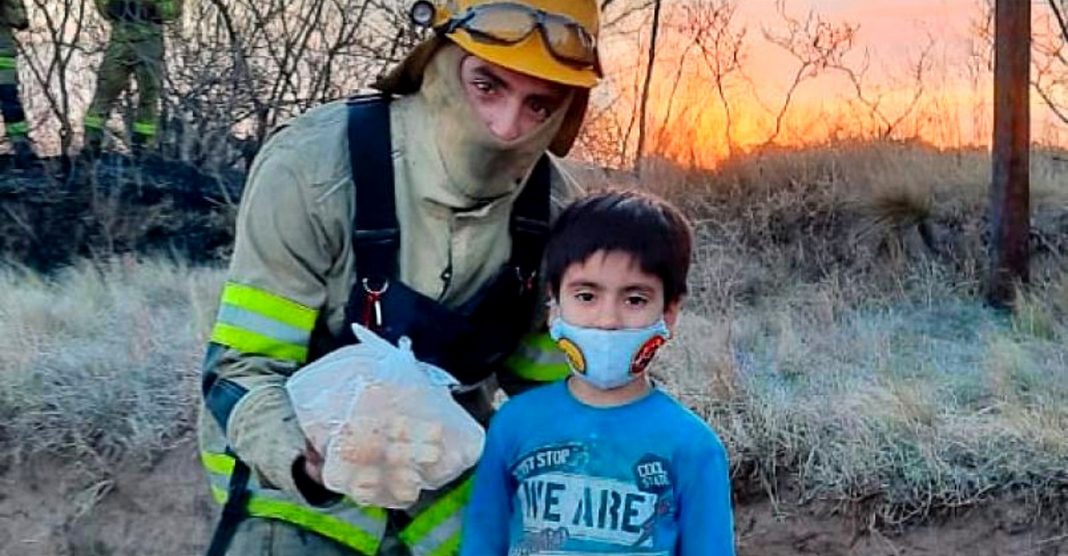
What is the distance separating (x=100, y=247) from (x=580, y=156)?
278cm

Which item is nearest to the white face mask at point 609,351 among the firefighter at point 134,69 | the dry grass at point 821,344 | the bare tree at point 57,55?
the dry grass at point 821,344

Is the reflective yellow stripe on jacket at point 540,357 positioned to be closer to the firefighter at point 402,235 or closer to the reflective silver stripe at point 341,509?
the firefighter at point 402,235

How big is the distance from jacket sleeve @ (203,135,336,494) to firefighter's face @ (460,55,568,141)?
12.7 inches

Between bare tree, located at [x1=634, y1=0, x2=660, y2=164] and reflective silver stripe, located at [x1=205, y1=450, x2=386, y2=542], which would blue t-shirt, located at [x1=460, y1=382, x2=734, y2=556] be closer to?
reflective silver stripe, located at [x1=205, y1=450, x2=386, y2=542]

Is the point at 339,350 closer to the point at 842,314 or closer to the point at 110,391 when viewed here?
the point at 110,391

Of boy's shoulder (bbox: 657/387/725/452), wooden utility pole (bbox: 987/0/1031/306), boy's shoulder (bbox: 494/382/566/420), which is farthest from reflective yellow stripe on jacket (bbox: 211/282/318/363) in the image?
wooden utility pole (bbox: 987/0/1031/306)

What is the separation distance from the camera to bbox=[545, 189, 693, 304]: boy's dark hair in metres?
2.71

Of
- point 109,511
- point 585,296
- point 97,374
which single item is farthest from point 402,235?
point 97,374

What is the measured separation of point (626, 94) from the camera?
9.94m

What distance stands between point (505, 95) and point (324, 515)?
2.61ft

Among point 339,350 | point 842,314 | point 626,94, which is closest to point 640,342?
point 339,350

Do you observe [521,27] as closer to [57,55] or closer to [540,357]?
[540,357]

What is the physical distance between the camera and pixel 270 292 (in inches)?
108

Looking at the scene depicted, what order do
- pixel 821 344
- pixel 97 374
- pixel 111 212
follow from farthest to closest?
pixel 111 212 < pixel 821 344 < pixel 97 374
